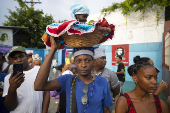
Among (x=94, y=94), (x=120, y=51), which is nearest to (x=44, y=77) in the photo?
(x=94, y=94)

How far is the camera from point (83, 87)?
1671 millimetres

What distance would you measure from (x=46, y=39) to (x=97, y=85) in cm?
95

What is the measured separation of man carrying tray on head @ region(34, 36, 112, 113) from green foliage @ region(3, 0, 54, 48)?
19.0m

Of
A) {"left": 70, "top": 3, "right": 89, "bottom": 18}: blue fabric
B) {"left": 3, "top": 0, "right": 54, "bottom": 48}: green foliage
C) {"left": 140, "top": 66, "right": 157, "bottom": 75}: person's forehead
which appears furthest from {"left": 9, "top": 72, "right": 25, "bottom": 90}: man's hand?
{"left": 3, "top": 0, "right": 54, "bottom": 48}: green foliage

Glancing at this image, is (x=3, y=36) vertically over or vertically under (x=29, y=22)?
under

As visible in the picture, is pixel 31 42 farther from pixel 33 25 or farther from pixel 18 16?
pixel 18 16

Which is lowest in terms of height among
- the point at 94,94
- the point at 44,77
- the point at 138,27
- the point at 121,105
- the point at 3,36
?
the point at 121,105

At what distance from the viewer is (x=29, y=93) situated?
1965 mm

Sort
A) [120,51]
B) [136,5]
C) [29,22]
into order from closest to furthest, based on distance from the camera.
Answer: [136,5], [120,51], [29,22]

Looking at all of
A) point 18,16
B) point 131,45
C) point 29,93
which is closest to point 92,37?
point 29,93

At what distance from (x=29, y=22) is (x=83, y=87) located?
20078 mm

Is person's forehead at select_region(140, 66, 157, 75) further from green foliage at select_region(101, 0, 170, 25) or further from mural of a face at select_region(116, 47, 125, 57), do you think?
mural of a face at select_region(116, 47, 125, 57)

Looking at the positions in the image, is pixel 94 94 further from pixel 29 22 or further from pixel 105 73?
pixel 29 22

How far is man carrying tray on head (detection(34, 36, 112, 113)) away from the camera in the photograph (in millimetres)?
1592
